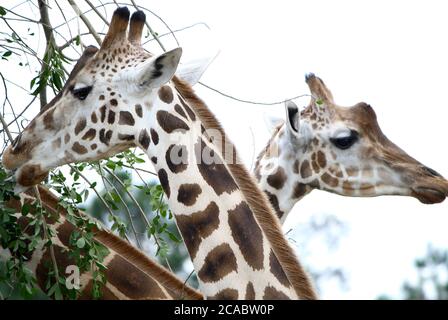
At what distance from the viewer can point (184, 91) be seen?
742cm

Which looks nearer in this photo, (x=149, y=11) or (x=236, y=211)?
(x=236, y=211)

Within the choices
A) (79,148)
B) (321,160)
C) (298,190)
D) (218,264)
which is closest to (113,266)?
(79,148)

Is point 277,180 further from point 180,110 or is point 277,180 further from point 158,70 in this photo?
point 158,70

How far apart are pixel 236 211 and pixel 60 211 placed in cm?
185

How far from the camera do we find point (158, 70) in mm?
7043

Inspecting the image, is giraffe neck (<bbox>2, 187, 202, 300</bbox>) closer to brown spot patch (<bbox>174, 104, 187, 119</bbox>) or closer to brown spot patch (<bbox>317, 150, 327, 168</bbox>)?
brown spot patch (<bbox>174, 104, 187, 119</bbox>)

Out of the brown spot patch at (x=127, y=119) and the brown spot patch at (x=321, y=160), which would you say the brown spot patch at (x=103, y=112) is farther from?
the brown spot patch at (x=321, y=160)

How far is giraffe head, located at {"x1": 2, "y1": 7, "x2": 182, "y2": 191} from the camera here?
722 centimetres

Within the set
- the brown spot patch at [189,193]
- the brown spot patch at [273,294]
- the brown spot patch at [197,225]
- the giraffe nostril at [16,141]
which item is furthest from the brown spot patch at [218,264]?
the giraffe nostril at [16,141]

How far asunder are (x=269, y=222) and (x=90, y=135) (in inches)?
51.0
